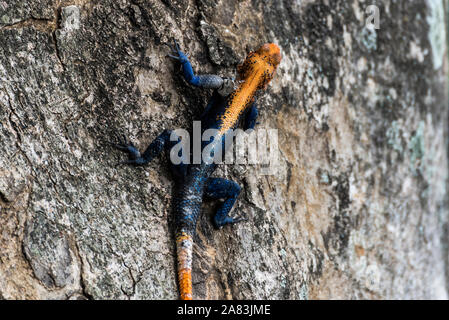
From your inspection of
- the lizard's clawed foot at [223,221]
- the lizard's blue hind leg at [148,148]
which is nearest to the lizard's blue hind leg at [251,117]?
the lizard's blue hind leg at [148,148]

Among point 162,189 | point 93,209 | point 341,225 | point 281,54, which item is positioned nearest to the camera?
point 93,209

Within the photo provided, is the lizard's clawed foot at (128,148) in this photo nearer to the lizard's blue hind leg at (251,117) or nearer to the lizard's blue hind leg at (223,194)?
the lizard's blue hind leg at (223,194)

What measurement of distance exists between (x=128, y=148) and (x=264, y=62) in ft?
4.24

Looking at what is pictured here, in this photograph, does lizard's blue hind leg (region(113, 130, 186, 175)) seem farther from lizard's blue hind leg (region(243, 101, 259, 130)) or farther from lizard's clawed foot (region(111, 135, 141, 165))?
lizard's blue hind leg (region(243, 101, 259, 130))

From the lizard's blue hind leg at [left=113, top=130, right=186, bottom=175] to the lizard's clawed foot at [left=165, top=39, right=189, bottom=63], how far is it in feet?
1.85

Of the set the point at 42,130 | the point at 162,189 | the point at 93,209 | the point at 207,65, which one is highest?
the point at 207,65

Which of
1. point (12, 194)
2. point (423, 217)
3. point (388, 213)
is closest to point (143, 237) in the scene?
point (12, 194)

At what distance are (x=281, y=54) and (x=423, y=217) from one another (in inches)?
109

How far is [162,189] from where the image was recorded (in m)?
3.13

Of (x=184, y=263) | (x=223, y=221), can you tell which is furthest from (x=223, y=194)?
(x=184, y=263)

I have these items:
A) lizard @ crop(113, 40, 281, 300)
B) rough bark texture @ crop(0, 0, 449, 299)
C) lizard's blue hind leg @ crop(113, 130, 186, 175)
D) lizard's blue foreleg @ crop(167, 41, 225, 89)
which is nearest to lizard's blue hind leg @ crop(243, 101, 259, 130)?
lizard @ crop(113, 40, 281, 300)

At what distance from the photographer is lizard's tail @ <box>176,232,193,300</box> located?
2939mm

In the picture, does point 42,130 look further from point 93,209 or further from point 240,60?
point 240,60

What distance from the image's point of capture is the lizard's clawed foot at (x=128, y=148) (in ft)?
9.82
